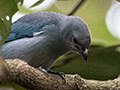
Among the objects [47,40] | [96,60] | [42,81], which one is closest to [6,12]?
[42,81]

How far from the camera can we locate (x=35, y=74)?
10.4ft

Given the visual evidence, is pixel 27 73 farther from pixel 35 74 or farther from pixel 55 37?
pixel 55 37

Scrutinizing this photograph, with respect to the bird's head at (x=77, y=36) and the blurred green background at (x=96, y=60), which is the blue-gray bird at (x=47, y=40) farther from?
the blurred green background at (x=96, y=60)

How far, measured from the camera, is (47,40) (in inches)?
172

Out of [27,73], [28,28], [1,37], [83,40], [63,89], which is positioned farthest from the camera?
[28,28]

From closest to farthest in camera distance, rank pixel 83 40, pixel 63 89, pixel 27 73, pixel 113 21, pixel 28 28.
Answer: pixel 27 73
pixel 63 89
pixel 83 40
pixel 28 28
pixel 113 21

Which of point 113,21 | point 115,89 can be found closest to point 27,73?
point 115,89

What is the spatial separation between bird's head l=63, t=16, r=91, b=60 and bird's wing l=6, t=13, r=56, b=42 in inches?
10.8

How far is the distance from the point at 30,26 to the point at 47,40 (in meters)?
0.63

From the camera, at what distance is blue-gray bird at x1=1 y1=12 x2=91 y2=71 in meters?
4.24

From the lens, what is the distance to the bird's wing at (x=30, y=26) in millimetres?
4614

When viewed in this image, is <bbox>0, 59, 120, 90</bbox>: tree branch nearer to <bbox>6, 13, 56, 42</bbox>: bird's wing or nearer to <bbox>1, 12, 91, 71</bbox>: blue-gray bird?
<bbox>1, 12, 91, 71</bbox>: blue-gray bird

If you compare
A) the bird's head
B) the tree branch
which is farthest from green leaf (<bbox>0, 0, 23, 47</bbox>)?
the bird's head

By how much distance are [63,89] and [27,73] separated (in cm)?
67
